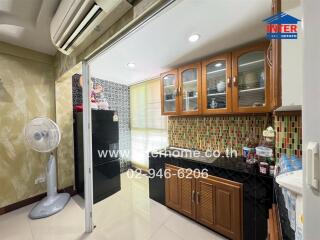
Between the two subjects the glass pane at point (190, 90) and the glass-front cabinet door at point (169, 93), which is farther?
the glass-front cabinet door at point (169, 93)

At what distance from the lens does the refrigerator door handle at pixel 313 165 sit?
13.4 inches

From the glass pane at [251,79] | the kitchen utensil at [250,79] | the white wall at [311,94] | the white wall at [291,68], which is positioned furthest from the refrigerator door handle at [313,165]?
the kitchen utensil at [250,79]

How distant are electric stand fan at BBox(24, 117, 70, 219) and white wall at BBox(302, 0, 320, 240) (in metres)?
2.41

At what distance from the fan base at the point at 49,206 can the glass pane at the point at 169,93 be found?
2066 millimetres

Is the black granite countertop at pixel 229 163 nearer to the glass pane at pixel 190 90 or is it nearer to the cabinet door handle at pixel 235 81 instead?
the glass pane at pixel 190 90

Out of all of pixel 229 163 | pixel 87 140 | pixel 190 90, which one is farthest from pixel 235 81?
pixel 87 140

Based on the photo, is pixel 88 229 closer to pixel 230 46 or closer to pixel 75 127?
pixel 75 127

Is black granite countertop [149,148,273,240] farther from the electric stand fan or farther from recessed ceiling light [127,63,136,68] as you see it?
the electric stand fan

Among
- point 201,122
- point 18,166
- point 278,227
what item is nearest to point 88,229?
point 18,166

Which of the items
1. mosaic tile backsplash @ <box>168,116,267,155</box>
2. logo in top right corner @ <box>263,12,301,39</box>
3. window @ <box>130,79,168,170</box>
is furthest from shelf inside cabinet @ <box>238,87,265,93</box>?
window @ <box>130,79,168,170</box>

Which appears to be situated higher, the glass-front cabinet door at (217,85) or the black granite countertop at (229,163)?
the glass-front cabinet door at (217,85)

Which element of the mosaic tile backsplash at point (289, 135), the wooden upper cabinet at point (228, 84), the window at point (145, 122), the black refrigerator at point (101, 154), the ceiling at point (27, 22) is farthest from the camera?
the window at point (145, 122)

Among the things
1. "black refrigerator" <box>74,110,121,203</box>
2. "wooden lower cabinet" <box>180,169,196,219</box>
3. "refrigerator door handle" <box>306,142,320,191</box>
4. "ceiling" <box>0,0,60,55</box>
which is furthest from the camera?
"black refrigerator" <box>74,110,121,203</box>

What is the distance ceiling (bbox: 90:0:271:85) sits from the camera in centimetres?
118
